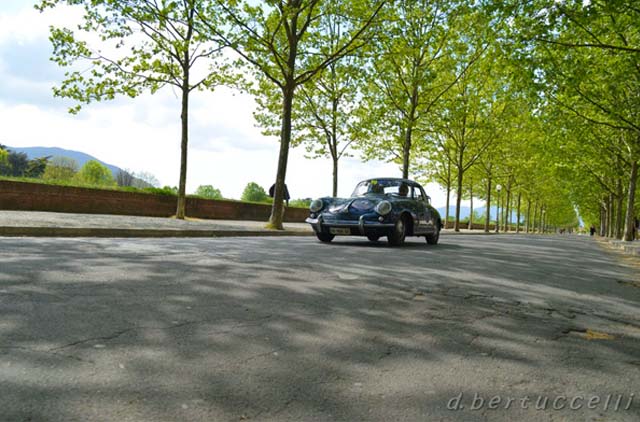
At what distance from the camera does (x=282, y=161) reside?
17.2 metres

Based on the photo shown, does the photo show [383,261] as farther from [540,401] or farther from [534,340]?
[540,401]

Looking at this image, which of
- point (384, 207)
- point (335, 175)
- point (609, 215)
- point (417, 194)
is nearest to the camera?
point (384, 207)

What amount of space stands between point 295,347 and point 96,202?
18507mm

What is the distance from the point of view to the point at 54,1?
16188 millimetres

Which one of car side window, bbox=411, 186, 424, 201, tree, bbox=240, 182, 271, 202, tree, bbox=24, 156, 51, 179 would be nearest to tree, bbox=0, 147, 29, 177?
tree, bbox=24, 156, 51, 179

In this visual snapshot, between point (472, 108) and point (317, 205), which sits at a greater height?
point (472, 108)

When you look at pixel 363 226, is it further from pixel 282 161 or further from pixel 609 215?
pixel 609 215

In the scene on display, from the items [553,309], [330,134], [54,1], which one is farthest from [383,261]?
[330,134]

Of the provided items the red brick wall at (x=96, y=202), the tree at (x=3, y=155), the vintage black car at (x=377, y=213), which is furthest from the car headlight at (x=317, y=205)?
the tree at (x=3, y=155)

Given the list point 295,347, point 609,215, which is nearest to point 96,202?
point 295,347

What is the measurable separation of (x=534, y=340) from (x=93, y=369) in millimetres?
2748

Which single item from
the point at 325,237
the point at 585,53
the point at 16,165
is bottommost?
the point at 325,237

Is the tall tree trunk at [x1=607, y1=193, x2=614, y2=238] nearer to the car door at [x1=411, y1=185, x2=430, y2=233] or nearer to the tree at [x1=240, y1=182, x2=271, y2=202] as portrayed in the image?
the car door at [x1=411, y1=185, x2=430, y2=233]

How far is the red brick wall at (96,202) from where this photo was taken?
16750 mm
